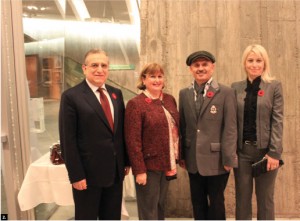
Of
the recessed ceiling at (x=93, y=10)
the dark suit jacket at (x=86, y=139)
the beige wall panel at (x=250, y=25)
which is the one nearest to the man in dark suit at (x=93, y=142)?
the dark suit jacket at (x=86, y=139)

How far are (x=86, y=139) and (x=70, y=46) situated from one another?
5.05 feet

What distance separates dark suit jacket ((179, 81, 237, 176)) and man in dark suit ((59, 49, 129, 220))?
54cm

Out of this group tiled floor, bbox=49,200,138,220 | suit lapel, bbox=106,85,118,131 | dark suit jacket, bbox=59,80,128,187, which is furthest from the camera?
tiled floor, bbox=49,200,138,220

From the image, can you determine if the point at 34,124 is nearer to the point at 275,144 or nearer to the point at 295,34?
the point at 275,144

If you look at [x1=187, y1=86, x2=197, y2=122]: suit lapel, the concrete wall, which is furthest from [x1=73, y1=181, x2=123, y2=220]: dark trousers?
the concrete wall

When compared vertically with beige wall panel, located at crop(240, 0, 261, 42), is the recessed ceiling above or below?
above

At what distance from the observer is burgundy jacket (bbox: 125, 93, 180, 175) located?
6.55 ft

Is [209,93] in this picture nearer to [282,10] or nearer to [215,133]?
[215,133]

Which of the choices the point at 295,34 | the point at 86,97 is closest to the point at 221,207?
the point at 86,97

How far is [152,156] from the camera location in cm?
205

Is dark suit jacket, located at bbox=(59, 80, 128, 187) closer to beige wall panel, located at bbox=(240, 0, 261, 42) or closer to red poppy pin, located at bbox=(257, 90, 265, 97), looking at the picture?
red poppy pin, located at bbox=(257, 90, 265, 97)

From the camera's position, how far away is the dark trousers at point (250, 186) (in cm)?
217

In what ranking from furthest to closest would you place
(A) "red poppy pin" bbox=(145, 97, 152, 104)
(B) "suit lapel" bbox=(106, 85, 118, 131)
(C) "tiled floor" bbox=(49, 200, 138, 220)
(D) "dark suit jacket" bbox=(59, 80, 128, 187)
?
1. (C) "tiled floor" bbox=(49, 200, 138, 220)
2. (A) "red poppy pin" bbox=(145, 97, 152, 104)
3. (B) "suit lapel" bbox=(106, 85, 118, 131)
4. (D) "dark suit jacket" bbox=(59, 80, 128, 187)

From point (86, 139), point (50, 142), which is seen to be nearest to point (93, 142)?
point (86, 139)
